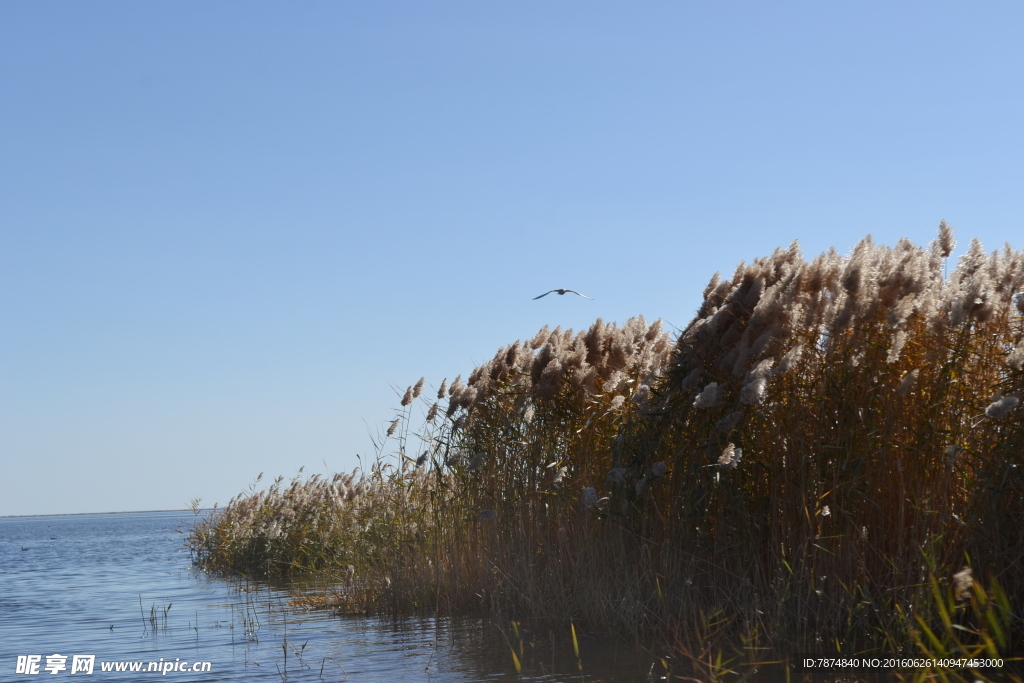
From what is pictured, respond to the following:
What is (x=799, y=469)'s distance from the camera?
5.39 metres

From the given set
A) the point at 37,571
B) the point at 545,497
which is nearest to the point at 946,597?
the point at 545,497

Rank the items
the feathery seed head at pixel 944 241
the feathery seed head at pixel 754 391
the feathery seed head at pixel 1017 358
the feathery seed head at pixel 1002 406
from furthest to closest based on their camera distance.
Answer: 1. the feathery seed head at pixel 944 241
2. the feathery seed head at pixel 754 391
3. the feathery seed head at pixel 1017 358
4. the feathery seed head at pixel 1002 406

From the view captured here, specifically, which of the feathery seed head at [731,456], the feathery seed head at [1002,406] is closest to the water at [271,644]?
the feathery seed head at [731,456]

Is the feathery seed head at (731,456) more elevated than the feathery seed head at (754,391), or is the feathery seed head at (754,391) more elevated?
the feathery seed head at (754,391)

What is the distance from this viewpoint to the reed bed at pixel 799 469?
4938 mm

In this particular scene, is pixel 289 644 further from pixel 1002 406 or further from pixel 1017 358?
pixel 1017 358

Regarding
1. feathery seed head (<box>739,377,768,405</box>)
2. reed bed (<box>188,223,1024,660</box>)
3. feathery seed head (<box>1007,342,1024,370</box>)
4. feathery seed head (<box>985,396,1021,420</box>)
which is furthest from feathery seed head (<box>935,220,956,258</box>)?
feathery seed head (<box>739,377,768,405</box>)

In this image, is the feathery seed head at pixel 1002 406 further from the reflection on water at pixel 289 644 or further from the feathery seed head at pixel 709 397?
the reflection on water at pixel 289 644

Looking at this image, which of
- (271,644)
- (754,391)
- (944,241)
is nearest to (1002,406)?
(754,391)

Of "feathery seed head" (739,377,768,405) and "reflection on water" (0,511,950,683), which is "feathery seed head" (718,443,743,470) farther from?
"reflection on water" (0,511,950,683)

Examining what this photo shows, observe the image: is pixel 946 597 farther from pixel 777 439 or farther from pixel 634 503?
pixel 634 503

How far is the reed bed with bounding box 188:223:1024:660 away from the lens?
4938mm

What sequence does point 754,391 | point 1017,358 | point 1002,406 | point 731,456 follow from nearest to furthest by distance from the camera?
point 1002,406 < point 1017,358 < point 754,391 < point 731,456

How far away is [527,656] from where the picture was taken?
6.40 m
